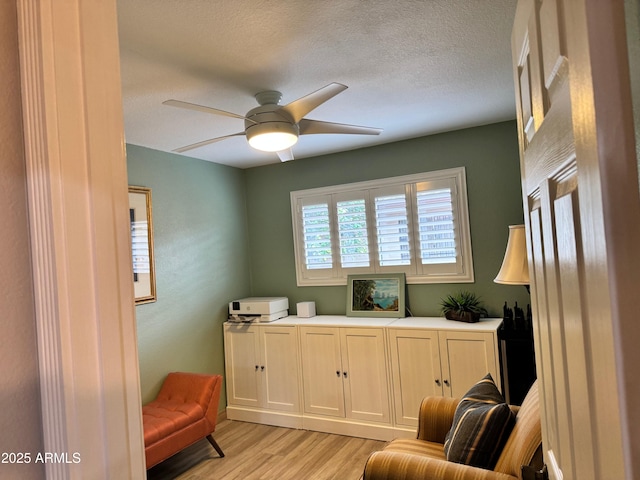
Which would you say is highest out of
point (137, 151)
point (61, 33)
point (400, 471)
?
point (137, 151)

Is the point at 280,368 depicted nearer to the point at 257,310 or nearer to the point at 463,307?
the point at 257,310

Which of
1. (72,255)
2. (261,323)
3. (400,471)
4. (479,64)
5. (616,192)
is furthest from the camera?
(261,323)

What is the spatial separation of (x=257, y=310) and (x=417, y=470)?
260cm

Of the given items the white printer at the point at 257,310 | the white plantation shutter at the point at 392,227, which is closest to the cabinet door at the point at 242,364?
the white printer at the point at 257,310

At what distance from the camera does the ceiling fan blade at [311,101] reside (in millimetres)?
1931

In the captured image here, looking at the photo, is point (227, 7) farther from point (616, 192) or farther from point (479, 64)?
point (616, 192)

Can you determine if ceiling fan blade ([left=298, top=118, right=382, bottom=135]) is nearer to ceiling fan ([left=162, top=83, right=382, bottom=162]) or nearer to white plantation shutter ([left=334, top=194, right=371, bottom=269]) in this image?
ceiling fan ([left=162, top=83, right=382, bottom=162])

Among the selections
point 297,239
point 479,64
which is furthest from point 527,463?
point 297,239

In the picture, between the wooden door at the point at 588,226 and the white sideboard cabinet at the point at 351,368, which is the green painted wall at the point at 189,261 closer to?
the white sideboard cabinet at the point at 351,368

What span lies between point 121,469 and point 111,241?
0.37m

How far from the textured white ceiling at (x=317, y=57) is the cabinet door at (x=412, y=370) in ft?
5.99

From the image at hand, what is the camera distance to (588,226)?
0.49 m

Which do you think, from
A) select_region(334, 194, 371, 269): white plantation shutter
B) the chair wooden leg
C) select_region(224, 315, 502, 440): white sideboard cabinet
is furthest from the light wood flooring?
select_region(334, 194, 371, 269): white plantation shutter

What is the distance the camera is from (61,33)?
619 mm
